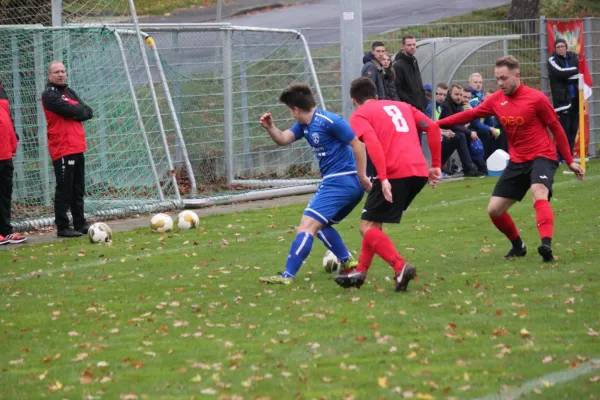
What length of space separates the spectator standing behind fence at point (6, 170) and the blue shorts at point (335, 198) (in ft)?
15.7

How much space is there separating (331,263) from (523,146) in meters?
2.15

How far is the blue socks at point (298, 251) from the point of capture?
8797mm

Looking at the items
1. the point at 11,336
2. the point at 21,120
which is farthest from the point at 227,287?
the point at 21,120

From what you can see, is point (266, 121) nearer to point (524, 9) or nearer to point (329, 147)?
point (329, 147)

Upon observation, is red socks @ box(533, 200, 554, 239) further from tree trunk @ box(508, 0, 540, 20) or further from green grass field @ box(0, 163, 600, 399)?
tree trunk @ box(508, 0, 540, 20)

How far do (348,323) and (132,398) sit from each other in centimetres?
207

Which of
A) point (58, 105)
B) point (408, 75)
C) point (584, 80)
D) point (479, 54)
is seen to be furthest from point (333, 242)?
point (479, 54)

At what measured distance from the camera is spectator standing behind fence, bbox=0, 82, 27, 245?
39.9 ft

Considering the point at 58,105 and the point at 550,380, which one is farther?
the point at 58,105

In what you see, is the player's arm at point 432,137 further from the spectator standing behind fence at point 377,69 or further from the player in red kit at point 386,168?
the spectator standing behind fence at point 377,69

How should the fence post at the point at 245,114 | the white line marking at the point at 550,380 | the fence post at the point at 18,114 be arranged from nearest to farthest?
the white line marking at the point at 550,380, the fence post at the point at 18,114, the fence post at the point at 245,114

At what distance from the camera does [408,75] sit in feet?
55.1

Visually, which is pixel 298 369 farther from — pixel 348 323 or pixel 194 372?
pixel 348 323

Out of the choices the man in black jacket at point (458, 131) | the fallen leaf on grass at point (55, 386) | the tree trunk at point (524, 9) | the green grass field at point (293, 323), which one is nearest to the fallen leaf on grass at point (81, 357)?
the green grass field at point (293, 323)
